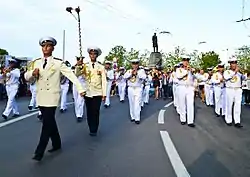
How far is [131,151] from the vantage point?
8.30 meters

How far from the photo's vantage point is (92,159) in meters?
7.43

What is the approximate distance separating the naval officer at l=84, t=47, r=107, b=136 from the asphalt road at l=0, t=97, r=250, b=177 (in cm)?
39

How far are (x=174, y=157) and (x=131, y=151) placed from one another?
36.5 inches

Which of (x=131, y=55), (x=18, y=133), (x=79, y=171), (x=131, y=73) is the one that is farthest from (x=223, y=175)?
(x=131, y=55)

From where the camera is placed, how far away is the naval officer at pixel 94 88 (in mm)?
10148

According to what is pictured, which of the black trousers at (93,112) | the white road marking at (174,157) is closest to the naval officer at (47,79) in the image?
the white road marking at (174,157)

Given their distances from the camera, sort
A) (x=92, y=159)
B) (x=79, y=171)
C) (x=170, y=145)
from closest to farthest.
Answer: (x=79, y=171) < (x=92, y=159) < (x=170, y=145)

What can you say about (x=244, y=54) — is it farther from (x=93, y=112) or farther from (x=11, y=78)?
(x=93, y=112)

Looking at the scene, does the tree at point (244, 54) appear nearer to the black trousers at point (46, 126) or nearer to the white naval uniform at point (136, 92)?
the white naval uniform at point (136, 92)

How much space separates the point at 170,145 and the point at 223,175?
2.60m

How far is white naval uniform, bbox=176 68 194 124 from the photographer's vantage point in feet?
41.8

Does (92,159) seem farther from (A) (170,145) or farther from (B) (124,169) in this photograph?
(A) (170,145)

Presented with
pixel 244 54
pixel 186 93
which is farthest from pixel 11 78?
pixel 244 54

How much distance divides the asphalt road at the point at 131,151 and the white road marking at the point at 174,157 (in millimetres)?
15
